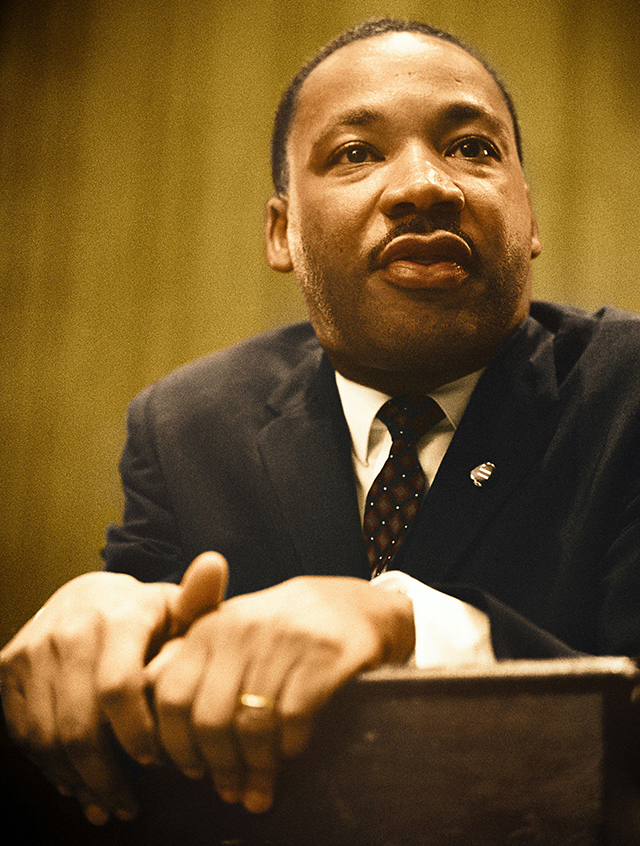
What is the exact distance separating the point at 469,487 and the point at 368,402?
23 centimetres

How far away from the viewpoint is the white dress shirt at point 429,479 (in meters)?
0.66

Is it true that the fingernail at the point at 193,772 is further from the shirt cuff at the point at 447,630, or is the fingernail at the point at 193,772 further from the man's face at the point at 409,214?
the man's face at the point at 409,214

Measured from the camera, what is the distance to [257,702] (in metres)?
0.46

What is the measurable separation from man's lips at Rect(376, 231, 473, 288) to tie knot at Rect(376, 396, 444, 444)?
0.20 metres

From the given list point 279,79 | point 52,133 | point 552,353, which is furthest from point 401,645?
point 52,133

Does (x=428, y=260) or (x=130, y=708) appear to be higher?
(x=428, y=260)

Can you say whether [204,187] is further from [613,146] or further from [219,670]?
[219,670]

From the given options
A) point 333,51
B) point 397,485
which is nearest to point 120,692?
point 397,485

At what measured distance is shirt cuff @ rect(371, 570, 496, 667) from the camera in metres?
0.65

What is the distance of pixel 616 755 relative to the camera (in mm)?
442

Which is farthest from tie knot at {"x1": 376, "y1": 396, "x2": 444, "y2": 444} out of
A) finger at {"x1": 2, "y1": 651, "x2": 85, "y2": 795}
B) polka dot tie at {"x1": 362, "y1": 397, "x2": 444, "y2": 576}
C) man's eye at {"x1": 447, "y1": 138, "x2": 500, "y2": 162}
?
finger at {"x1": 2, "y1": 651, "x2": 85, "y2": 795}

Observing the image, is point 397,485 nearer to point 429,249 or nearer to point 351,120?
point 429,249

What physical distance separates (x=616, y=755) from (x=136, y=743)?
0.33 m

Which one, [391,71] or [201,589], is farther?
[391,71]
